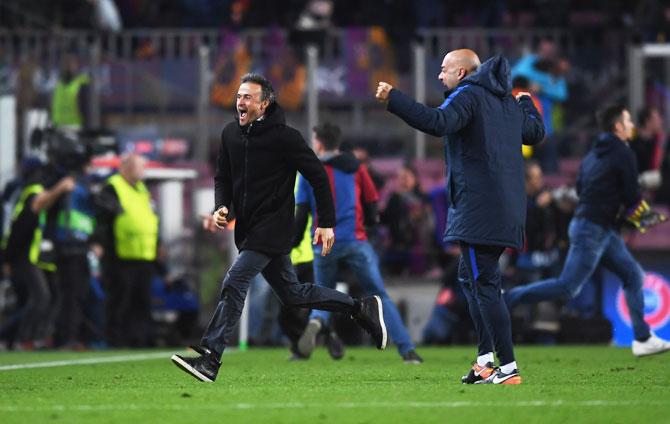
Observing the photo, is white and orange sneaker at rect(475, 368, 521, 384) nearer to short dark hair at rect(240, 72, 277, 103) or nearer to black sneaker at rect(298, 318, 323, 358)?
short dark hair at rect(240, 72, 277, 103)

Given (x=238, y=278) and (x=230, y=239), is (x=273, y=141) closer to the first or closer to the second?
(x=238, y=278)

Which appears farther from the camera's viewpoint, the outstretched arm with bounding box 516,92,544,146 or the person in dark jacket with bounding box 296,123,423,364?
the person in dark jacket with bounding box 296,123,423,364

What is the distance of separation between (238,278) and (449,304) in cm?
902

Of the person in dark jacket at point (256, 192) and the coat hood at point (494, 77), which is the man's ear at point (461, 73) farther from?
the person in dark jacket at point (256, 192)

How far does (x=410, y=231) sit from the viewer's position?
1845 cm

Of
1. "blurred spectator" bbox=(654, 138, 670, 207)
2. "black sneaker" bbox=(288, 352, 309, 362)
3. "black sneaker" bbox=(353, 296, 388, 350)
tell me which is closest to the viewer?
"black sneaker" bbox=(353, 296, 388, 350)

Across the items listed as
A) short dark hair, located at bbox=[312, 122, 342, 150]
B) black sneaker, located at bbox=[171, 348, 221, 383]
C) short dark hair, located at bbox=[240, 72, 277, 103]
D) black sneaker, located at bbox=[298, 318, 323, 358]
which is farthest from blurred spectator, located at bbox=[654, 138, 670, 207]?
black sneaker, located at bbox=[171, 348, 221, 383]

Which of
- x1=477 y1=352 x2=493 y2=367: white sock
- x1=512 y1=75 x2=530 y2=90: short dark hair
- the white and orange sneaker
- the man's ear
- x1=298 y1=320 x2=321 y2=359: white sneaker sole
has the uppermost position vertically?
x1=512 y1=75 x2=530 y2=90: short dark hair

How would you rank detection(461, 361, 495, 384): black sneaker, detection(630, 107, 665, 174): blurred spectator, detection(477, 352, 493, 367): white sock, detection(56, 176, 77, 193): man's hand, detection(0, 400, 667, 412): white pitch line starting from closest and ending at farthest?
detection(0, 400, 667, 412): white pitch line
detection(461, 361, 495, 384): black sneaker
detection(477, 352, 493, 367): white sock
detection(56, 176, 77, 193): man's hand
detection(630, 107, 665, 174): blurred spectator

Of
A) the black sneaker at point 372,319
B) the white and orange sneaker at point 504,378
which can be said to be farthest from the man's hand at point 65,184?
the white and orange sneaker at point 504,378

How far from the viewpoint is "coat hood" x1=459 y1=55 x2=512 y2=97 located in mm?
9016

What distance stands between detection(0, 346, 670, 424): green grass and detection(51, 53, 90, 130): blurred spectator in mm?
8523

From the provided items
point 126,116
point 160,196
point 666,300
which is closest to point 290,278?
point 666,300

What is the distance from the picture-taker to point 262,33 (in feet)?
69.8
